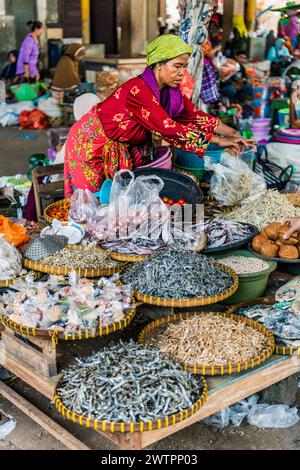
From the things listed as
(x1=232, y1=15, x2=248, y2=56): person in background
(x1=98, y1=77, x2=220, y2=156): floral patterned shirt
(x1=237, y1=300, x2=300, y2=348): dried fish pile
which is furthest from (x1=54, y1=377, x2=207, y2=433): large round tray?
(x1=232, y1=15, x2=248, y2=56): person in background

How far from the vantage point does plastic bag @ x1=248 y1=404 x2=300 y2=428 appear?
111 inches

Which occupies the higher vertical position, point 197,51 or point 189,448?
point 197,51

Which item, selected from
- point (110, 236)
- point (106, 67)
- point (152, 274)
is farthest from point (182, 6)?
point (106, 67)

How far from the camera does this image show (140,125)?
367 centimetres

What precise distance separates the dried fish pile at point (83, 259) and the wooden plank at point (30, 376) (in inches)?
19.6

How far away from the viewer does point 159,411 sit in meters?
2.23

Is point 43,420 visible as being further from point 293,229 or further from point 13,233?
point 293,229

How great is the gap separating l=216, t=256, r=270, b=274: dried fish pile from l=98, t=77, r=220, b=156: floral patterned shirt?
70 centimetres

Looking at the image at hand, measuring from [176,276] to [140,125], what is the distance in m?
1.16

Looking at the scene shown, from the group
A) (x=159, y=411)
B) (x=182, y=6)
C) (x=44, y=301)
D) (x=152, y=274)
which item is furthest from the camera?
(x=182, y=6)

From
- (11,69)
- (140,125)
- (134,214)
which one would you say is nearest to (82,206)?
(134,214)

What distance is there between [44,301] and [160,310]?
2.07ft

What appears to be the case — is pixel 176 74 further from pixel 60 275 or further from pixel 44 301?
pixel 44 301

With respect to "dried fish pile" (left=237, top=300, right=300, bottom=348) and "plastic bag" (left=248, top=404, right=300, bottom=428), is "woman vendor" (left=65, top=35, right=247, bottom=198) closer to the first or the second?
"dried fish pile" (left=237, top=300, right=300, bottom=348)
